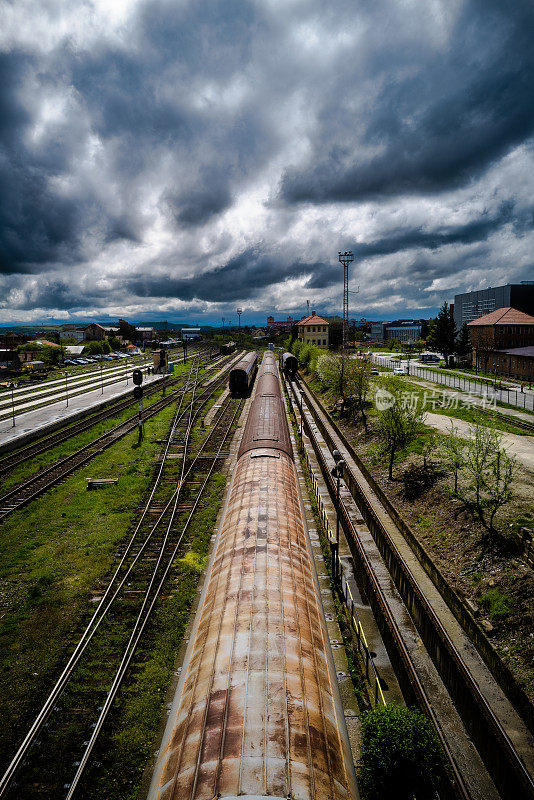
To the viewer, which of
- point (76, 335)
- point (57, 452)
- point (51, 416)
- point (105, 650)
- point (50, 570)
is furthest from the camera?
point (76, 335)

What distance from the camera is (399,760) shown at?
6.62m

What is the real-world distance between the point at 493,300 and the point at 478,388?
80.5m

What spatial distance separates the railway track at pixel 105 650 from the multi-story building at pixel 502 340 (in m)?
46.8

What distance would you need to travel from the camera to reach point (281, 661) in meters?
5.92

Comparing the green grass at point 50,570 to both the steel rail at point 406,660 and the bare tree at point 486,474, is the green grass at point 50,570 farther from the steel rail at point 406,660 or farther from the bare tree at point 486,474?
the bare tree at point 486,474

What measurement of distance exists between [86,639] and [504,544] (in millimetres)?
14386

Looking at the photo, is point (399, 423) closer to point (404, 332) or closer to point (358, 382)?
point (358, 382)

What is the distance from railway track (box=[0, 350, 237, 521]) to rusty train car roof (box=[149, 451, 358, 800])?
1402 cm

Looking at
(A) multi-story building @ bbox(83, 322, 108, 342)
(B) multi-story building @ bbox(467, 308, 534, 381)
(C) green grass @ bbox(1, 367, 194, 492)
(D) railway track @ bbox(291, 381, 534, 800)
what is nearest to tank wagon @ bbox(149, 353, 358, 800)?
(D) railway track @ bbox(291, 381, 534, 800)

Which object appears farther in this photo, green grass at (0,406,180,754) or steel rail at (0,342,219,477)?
steel rail at (0,342,219,477)

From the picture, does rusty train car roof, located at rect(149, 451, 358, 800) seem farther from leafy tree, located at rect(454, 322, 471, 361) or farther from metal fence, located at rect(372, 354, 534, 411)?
leafy tree, located at rect(454, 322, 471, 361)

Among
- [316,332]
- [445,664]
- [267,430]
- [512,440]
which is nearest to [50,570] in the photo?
[267,430]

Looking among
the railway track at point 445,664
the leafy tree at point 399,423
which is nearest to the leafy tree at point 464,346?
the leafy tree at point 399,423

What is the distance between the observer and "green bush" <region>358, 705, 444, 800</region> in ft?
21.3
